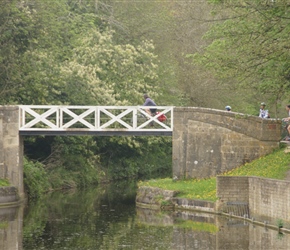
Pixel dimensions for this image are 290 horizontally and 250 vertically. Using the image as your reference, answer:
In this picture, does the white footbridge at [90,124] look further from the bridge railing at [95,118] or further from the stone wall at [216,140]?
the stone wall at [216,140]

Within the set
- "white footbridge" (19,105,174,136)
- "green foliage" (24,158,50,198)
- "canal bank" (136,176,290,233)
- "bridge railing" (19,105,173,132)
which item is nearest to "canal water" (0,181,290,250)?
"canal bank" (136,176,290,233)

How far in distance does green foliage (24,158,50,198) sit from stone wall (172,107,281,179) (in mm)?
6352

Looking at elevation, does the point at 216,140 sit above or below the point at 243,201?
above

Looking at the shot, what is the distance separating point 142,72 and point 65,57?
15.9ft

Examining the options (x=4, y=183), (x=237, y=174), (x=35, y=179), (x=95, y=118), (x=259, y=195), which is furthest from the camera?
(x=35, y=179)

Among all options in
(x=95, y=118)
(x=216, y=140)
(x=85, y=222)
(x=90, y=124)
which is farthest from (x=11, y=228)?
(x=216, y=140)

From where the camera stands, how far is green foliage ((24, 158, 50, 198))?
45.7 meters

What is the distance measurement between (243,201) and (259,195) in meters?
1.88

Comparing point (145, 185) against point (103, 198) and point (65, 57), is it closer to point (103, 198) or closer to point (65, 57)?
point (103, 198)

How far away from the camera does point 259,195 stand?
35531mm

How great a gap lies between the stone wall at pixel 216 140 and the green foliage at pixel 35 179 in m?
6.35

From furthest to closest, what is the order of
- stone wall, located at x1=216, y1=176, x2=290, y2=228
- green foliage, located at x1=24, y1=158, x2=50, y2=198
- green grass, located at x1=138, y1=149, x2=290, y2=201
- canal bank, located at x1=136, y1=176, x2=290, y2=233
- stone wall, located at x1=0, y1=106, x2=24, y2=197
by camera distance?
green foliage, located at x1=24, y1=158, x2=50, y2=198, stone wall, located at x1=0, y1=106, x2=24, y2=197, green grass, located at x1=138, y1=149, x2=290, y2=201, canal bank, located at x1=136, y1=176, x2=290, y2=233, stone wall, located at x1=216, y1=176, x2=290, y2=228

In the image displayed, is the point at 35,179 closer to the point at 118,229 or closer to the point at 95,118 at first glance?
the point at 95,118

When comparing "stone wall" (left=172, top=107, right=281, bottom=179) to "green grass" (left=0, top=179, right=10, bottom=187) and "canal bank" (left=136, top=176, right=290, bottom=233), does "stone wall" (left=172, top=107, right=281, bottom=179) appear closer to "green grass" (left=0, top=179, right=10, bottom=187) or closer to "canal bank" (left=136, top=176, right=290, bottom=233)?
"canal bank" (left=136, top=176, right=290, bottom=233)
